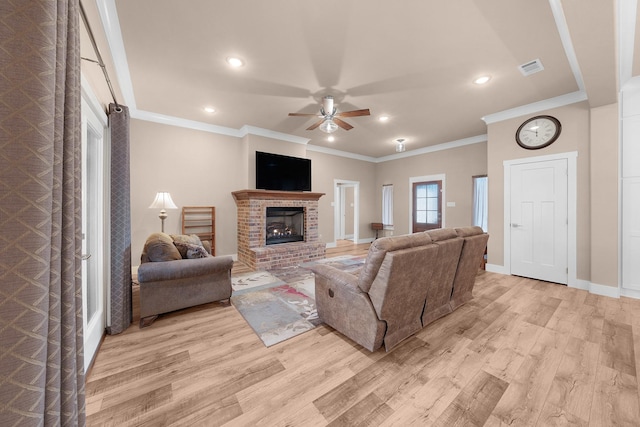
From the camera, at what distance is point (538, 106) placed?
375cm

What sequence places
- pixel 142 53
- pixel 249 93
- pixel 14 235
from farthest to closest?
1. pixel 249 93
2. pixel 142 53
3. pixel 14 235

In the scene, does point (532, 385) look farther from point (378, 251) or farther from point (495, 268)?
point (495, 268)

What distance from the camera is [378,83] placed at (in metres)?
3.14

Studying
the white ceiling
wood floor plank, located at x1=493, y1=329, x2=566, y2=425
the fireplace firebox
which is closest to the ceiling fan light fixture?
the white ceiling

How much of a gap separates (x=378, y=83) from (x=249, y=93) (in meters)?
1.81

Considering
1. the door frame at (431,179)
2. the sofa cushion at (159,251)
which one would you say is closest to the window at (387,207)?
the door frame at (431,179)

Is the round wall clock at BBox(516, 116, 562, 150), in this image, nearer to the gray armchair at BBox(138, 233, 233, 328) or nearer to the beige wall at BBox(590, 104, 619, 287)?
the beige wall at BBox(590, 104, 619, 287)

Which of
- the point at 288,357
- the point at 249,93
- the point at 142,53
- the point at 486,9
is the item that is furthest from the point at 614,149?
the point at 142,53

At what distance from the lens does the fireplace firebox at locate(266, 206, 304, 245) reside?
533 cm

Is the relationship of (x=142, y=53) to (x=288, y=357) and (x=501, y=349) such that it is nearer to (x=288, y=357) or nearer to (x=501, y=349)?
(x=288, y=357)

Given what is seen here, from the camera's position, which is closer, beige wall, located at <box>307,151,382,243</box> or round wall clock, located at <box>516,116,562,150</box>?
round wall clock, located at <box>516,116,562,150</box>

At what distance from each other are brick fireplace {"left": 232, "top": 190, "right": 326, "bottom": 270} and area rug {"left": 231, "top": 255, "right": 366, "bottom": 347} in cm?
35

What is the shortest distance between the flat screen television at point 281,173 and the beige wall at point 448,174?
9.94ft

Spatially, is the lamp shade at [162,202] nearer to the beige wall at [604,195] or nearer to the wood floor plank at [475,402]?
the wood floor plank at [475,402]
